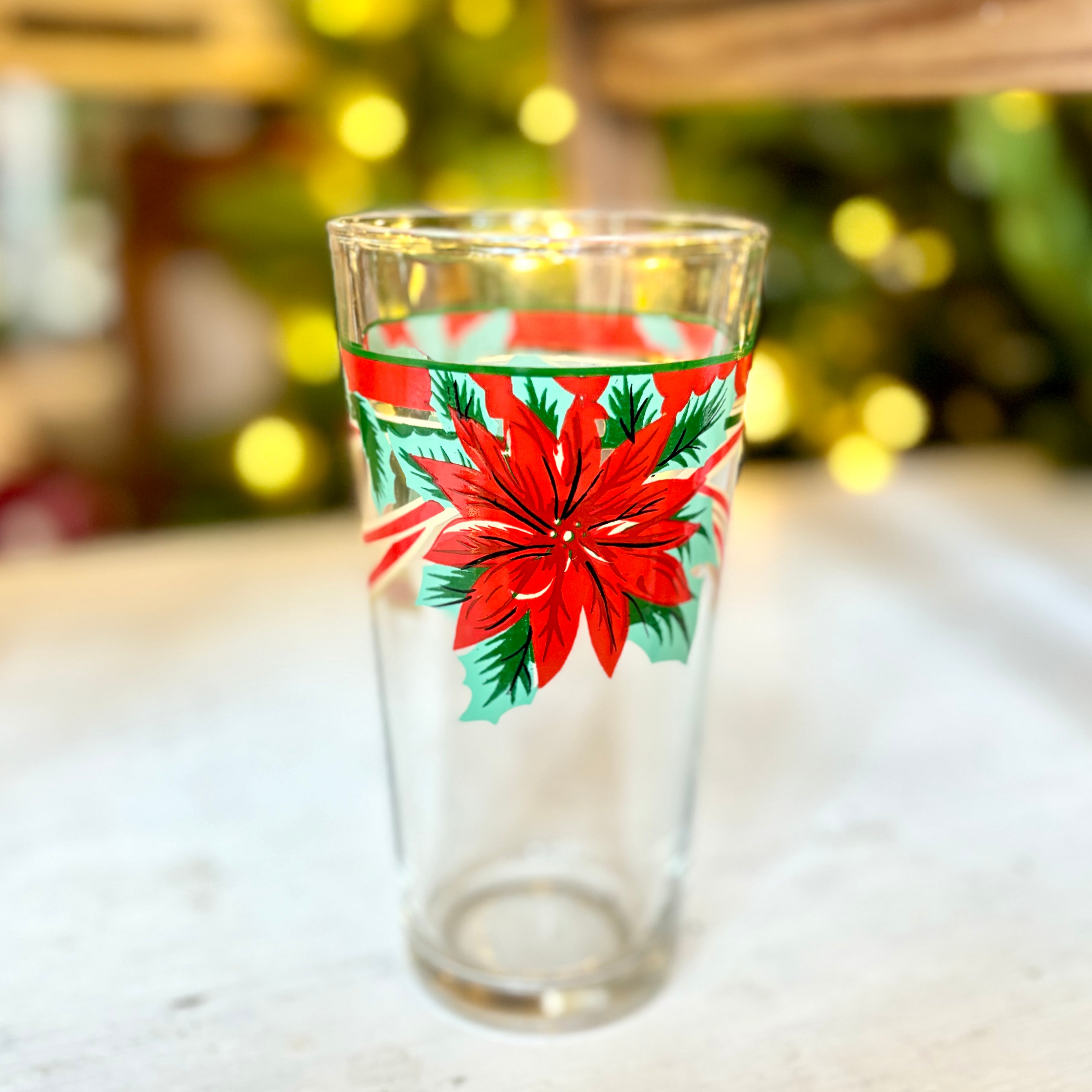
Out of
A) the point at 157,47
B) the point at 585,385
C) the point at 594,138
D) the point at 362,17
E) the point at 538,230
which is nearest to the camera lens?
the point at 585,385

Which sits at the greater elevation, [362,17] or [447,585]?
[362,17]

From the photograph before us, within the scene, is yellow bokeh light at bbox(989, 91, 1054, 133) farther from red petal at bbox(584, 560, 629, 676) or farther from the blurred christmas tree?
red petal at bbox(584, 560, 629, 676)

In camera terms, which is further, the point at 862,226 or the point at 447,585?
the point at 862,226

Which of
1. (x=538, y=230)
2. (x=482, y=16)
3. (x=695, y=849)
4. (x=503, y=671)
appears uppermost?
(x=482, y=16)

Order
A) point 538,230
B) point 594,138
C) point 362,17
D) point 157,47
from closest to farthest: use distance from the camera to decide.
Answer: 1. point 538,230
2. point 594,138
3. point 362,17
4. point 157,47

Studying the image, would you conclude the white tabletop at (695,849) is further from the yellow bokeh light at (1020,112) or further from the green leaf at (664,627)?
the yellow bokeh light at (1020,112)

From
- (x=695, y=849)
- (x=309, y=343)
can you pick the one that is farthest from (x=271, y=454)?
(x=695, y=849)

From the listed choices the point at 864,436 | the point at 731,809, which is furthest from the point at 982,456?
the point at 731,809

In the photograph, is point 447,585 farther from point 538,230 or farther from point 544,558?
point 538,230
